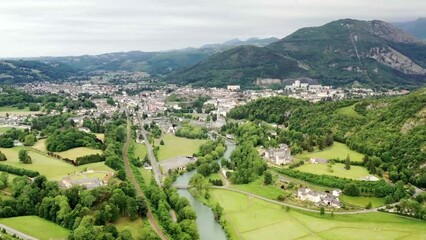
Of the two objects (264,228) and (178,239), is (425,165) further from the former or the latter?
(178,239)

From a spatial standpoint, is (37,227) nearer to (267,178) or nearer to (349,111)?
(267,178)

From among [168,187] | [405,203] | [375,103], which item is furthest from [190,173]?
[375,103]

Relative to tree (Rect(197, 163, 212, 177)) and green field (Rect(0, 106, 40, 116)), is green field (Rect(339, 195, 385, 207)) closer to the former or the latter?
tree (Rect(197, 163, 212, 177))

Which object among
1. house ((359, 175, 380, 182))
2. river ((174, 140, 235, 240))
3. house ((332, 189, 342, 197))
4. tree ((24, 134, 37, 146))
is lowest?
river ((174, 140, 235, 240))

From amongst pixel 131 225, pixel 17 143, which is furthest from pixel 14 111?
pixel 131 225

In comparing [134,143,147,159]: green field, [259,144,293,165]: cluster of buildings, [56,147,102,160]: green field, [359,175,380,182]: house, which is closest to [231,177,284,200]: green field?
[259,144,293,165]: cluster of buildings

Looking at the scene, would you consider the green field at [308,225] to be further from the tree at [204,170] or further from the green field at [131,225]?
the tree at [204,170]
